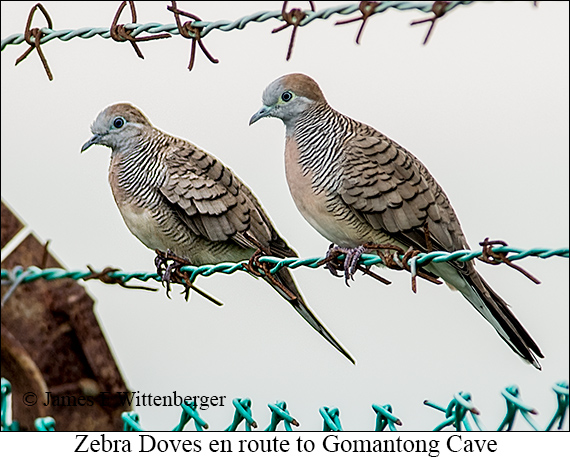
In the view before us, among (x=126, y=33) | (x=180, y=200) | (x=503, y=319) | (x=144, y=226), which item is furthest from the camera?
(x=144, y=226)

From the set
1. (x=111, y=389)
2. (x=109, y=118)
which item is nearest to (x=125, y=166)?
(x=109, y=118)

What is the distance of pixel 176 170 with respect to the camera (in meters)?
3.55

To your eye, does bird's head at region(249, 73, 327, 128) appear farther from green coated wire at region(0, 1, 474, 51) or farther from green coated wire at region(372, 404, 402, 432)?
green coated wire at region(372, 404, 402, 432)

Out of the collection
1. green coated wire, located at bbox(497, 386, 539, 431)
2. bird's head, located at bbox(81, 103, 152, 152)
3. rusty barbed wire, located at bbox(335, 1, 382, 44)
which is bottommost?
green coated wire, located at bbox(497, 386, 539, 431)

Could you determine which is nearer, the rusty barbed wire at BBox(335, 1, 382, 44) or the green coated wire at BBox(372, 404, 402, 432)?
the rusty barbed wire at BBox(335, 1, 382, 44)

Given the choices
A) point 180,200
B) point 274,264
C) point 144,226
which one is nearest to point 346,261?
point 274,264

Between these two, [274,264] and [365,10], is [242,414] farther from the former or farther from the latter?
[365,10]

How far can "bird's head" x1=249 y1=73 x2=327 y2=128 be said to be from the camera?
3330mm

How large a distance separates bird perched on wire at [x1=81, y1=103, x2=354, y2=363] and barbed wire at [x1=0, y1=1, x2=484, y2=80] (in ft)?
1.96

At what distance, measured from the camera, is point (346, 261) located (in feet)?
10.2

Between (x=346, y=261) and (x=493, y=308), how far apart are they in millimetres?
612

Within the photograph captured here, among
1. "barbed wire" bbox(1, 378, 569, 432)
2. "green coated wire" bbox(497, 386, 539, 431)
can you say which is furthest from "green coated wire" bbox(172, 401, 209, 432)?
"green coated wire" bbox(497, 386, 539, 431)

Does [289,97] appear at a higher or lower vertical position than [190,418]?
higher

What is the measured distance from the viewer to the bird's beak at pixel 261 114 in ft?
10.6
